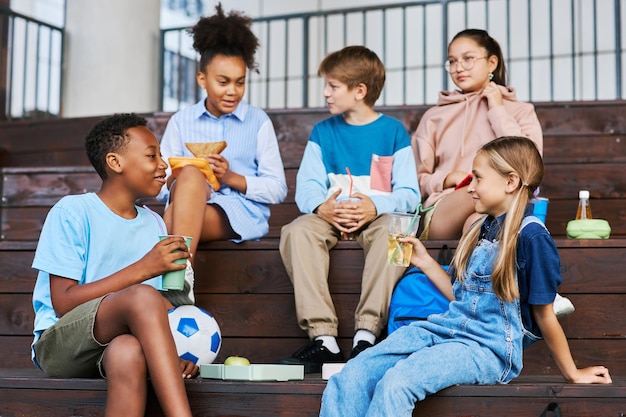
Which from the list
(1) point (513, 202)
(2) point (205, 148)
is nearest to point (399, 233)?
(1) point (513, 202)

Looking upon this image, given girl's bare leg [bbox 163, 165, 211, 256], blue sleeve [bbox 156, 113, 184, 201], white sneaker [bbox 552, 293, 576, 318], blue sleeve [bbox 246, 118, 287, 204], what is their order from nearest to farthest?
white sneaker [bbox 552, 293, 576, 318], girl's bare leg [bbox 163, 165, 211, 256], blue sleeve [bbox 246, 118, 287, 204], blue sleeve [bbox 156, 113, 184, 201]

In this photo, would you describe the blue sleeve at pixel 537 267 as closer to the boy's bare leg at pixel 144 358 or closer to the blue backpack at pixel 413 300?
the blue backpack at pixel 413 300

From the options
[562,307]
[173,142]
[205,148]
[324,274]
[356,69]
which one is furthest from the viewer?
[173,142]

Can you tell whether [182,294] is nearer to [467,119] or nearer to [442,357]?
[442,357]

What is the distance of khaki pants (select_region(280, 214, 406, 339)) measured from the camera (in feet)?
9.03

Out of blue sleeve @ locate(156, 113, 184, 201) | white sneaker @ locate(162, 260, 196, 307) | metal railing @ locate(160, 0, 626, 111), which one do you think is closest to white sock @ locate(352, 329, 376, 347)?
white sneaker @ locate(162, 260, 196, 307)

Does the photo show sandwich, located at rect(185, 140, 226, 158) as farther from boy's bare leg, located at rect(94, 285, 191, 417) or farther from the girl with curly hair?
boy's bare leg, located at rect(94, 285, 191, 417)

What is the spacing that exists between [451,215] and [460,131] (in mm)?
509

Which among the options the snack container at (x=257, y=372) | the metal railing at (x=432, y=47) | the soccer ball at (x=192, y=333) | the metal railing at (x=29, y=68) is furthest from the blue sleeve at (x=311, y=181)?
the metal railing at (x=29, y=68)

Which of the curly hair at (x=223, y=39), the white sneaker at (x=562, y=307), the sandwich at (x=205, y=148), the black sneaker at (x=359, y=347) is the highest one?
the curly hair at (x=223, y=39)

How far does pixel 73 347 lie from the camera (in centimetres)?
230

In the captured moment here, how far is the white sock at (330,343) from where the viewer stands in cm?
274

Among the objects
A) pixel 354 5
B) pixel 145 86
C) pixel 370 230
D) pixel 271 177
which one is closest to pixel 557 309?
pixel 370 230

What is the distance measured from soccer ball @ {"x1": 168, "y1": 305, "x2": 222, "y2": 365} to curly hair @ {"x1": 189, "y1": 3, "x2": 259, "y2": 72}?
122 cm
